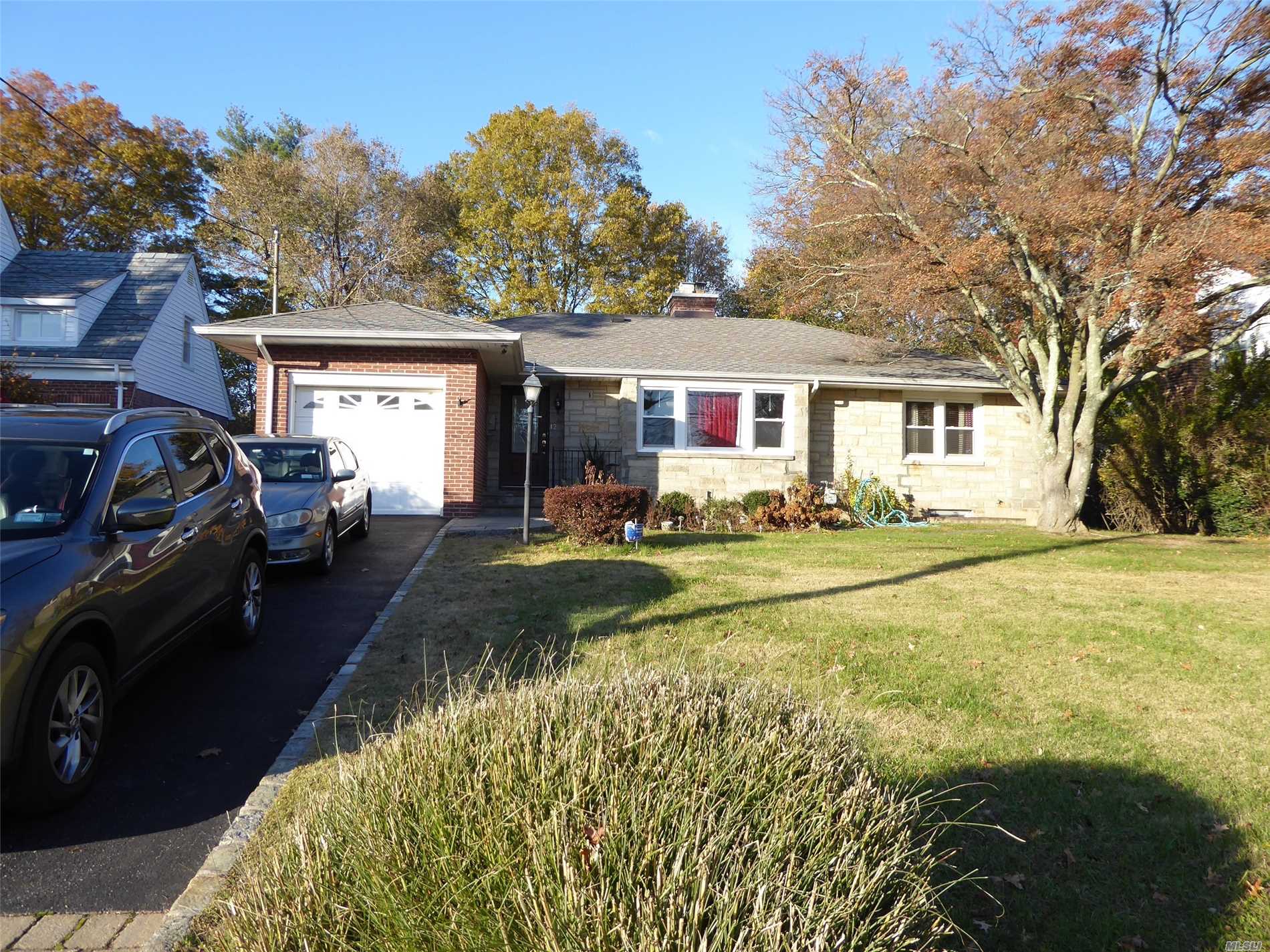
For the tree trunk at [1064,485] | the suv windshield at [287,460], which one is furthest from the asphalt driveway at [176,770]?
the tree trunk at [1064,485]

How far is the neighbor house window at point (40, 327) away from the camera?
20.0 metres

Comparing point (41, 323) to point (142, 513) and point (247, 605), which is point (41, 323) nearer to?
point (247, 605)

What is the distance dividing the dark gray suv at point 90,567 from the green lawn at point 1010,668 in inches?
49.4

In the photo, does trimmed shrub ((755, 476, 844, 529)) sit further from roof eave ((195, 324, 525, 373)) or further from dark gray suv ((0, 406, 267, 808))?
dark gray suv ((0, 406, 267, 808))

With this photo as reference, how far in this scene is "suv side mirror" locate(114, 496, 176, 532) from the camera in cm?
409

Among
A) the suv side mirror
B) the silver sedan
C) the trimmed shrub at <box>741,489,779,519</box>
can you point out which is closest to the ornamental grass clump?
the suv side mirror

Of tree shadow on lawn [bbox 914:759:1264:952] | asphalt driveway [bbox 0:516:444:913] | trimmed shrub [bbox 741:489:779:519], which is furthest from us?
trimmed shrub [bbox 741:489:779:519]

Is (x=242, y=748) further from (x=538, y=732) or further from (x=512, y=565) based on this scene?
(x=512, y=565)

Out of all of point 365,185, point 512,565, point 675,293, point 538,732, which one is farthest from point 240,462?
point 365,185

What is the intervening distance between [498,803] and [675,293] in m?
21.0

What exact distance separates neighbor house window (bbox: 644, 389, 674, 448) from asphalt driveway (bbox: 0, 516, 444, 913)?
953 centimetres

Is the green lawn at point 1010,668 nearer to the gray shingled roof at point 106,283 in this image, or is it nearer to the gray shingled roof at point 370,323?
the gray shingled roof at point 370,323

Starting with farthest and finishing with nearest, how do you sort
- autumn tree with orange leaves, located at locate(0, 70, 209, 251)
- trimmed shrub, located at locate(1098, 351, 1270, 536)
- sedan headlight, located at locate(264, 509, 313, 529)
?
autumn tree with orange leaves, located at locate(0, 70, 209, 251)
trimmed shrub, located at locate(1098, 351, 1270, 536)
sedan headlight, located at locate(264, 509, 313, 529)

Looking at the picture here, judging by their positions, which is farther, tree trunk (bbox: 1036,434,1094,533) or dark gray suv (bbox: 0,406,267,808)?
tree trunk (bbox: 1036,434,1094,533)
